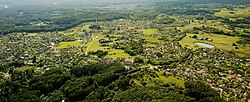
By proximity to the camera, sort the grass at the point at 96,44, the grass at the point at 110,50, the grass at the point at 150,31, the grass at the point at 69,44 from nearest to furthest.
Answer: the grass at the point at 110,50 → the grass at the point at 96,44 → the grass at the point at 69,44 → the grass at the point at 150,31

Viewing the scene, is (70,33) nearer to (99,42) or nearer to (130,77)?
(99,42)

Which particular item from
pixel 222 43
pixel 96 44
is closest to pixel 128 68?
pixel 96 44

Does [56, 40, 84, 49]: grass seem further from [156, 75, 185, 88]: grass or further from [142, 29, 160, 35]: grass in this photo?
[156, 75, 185, 88]: grass

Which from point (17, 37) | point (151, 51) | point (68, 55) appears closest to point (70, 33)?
point (17, 37)

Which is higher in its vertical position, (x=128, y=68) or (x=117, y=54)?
(x=117, y=54)

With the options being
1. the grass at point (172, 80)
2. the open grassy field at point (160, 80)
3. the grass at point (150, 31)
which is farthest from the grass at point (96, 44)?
the grass at point (172, 80)

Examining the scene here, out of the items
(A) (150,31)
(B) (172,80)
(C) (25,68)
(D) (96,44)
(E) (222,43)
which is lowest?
(C) (25,68)

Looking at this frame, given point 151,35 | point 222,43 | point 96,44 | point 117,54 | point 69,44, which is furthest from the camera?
point 151,35

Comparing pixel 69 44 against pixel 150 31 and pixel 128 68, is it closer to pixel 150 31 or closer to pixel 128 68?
pixel 150 31

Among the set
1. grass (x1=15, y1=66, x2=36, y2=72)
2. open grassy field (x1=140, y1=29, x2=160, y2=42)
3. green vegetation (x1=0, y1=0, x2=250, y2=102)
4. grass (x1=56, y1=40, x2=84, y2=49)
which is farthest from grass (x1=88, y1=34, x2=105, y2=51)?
grass (x1=15, y1=66, x2=36, y2=72)

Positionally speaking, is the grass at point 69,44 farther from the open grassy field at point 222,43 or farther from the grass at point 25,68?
the open grassy field at point 222,43
